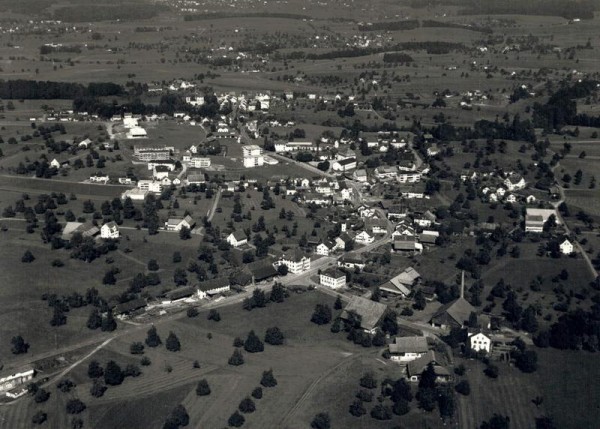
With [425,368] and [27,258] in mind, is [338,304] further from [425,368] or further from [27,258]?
[27,258]

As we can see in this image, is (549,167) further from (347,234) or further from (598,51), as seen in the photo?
(598,51)

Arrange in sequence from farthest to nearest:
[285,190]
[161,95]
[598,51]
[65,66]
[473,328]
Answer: [598,51]
[65,66]
[161,95]
[285,190]
[473,328]

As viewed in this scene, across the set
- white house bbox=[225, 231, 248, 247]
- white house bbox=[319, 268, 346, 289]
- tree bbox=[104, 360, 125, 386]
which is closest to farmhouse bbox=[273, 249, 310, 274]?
white house bbox=[319, 268, 346, 289]

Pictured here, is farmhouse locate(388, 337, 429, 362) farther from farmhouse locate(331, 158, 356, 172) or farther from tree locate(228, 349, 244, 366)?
farmhouse locate(331, 158, 356, 172)

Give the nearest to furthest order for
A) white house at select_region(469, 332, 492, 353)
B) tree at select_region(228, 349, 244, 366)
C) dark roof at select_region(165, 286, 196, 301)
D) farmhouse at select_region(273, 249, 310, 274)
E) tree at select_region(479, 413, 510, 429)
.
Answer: tree at select_region(479, 413, 510, 429) < tree at select_region(228, 349, 244, 366) < white house at select_region(469, 332, 492, 353) < dark roof at select_region(165, 286, 196, 301) < farmhouse at select_region(273, 249, 310, 274)

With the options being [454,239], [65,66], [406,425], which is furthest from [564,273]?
[65,66]

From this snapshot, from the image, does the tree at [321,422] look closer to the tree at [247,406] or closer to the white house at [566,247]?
the tree at [247,406]

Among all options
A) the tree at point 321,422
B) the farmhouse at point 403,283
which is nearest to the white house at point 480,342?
the farmhouse at point 403,283
